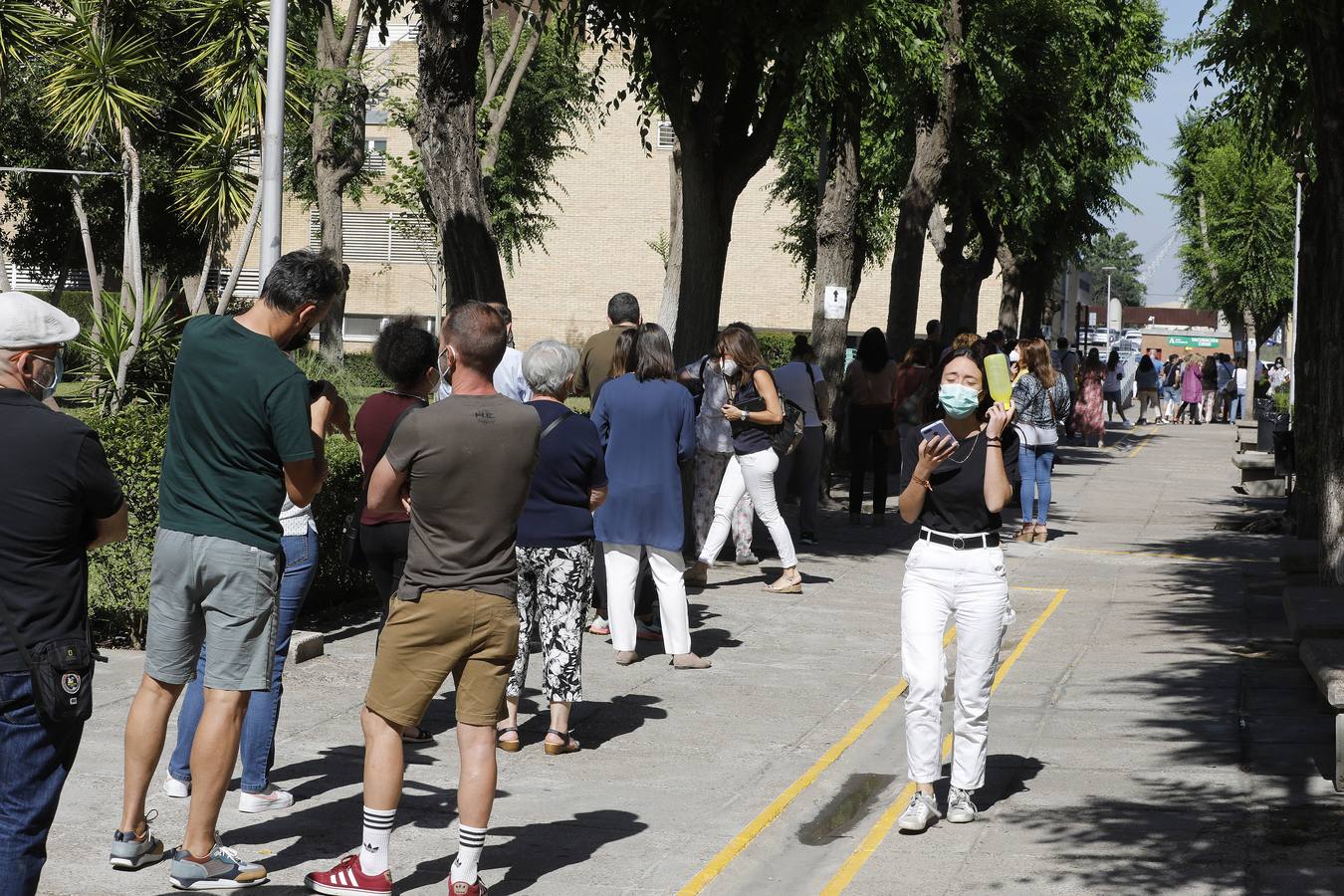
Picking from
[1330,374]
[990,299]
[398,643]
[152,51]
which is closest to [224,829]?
[398,643]

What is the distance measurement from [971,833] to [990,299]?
45220mm

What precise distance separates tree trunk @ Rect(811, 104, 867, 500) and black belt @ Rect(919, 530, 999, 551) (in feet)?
39.5

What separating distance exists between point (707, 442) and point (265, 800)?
→ 6.05 metres

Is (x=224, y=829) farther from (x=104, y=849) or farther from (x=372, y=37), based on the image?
(x=372, y=37)

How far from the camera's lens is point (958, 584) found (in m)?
6.23

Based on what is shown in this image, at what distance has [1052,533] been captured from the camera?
16.5 meters

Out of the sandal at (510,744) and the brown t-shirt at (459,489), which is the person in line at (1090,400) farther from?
the brown t-shirt at (459,489)

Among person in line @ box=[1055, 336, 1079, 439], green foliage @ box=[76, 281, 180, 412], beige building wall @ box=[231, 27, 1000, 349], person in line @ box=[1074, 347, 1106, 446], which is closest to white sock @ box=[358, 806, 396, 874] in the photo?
green foliage @ box=[76, 281, 180, 412]

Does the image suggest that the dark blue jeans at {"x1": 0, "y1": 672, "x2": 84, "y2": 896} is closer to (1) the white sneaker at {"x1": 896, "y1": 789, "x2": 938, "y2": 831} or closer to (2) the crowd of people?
(2) the crowd of people

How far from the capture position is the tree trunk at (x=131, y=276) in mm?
11758

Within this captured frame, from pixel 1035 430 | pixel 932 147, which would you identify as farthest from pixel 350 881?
pixel 932 147

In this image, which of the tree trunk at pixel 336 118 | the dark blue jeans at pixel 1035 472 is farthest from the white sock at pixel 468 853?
the tree trunk at pixel 336 118

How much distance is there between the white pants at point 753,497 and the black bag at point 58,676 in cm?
770

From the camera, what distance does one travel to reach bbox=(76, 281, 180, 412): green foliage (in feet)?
38.7
